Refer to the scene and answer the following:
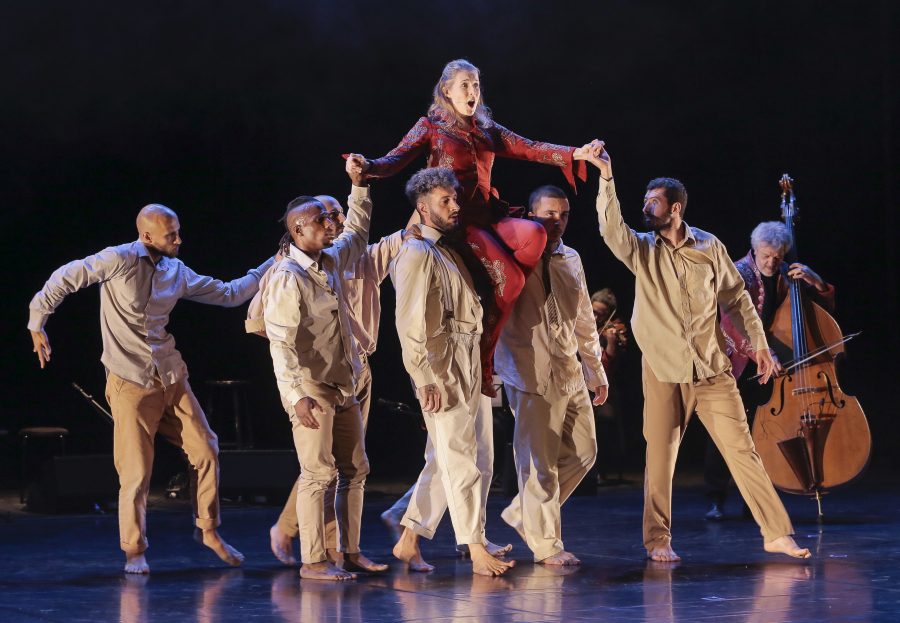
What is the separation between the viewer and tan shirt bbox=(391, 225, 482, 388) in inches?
170

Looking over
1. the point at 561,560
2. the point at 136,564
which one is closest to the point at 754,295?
the point at 561,560

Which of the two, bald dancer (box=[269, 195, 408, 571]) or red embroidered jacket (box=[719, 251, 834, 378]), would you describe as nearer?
bald dancer (box=[269, 195, 408, 571])

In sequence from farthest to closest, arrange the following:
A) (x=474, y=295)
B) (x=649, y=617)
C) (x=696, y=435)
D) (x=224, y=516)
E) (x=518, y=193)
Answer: (x=696, y=435) < (x=518, y=193) < (x=224, y=516) < (x=474, y=295) < (x=649, y=617)

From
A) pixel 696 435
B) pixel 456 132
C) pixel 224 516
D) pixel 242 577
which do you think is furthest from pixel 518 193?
pixel 242 577

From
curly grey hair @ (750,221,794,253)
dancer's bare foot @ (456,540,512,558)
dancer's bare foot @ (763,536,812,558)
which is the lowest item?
dancer's bare foot @ (456,540,512,558)

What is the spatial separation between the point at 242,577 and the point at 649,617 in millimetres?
1588

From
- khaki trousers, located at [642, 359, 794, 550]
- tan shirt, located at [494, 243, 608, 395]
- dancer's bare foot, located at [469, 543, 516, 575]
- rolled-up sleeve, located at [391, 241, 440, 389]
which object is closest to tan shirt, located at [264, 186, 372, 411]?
rolled-up sleeve, located at [391, 241, 440, 389]

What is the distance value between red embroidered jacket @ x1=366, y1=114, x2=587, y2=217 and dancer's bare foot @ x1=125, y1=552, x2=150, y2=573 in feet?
5.36

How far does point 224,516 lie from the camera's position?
22.1 feet

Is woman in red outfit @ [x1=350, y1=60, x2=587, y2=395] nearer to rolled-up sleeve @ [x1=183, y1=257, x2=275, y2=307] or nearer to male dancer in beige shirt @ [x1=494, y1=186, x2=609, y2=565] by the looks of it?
male dancer in beige shirt @ [x1=494, y1=186, x2=609, y2=565]

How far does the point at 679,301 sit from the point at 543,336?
1.68ft

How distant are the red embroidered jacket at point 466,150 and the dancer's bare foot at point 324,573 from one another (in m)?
1.35

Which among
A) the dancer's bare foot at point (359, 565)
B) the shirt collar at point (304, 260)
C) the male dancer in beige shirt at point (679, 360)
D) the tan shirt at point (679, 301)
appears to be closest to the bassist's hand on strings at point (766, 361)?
the male dancer in beige shirt at point (679, 360)

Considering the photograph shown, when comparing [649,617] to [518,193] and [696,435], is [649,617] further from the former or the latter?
[696,435]
